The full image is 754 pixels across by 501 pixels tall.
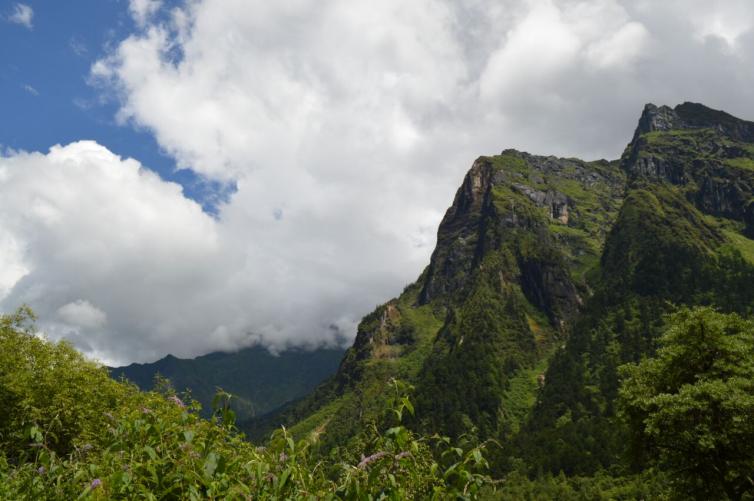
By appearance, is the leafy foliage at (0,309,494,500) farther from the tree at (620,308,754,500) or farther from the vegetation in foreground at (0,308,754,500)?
the tree at (620,308,754,500)

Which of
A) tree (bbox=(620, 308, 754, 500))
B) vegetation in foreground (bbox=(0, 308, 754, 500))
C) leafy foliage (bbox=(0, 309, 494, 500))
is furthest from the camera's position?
tree (bbox=(620, 308, 754, 500))

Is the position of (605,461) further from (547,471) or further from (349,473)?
(349,473)

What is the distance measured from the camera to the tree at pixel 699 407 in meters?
25.7

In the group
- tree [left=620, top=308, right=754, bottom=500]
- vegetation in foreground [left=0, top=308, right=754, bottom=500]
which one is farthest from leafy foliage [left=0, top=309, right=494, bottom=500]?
tree [left=620, top=308, right=754, bottom=500]

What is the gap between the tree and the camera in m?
25.7

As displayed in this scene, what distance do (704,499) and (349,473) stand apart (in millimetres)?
29341

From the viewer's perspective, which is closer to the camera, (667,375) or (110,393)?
(667,375)

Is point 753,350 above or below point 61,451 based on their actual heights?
above

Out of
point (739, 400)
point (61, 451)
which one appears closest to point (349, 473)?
point (739, 400)

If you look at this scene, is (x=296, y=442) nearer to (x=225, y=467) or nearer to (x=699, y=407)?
(x=225, y=467)

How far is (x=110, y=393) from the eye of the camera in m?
45.4

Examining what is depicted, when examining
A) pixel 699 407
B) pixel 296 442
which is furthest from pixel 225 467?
pixel 699 407

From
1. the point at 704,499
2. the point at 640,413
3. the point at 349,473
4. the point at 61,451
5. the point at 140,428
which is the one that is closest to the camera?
the point at 349,473

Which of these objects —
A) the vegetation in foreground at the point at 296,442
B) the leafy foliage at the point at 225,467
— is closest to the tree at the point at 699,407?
the vegetation in foreground at the point at 296,442
